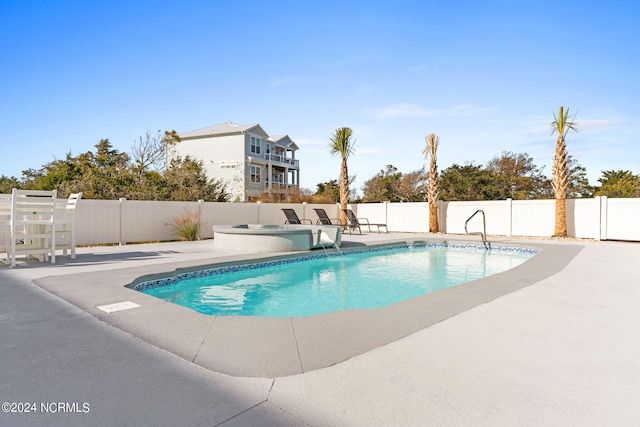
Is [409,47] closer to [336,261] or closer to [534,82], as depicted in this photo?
[534,82]

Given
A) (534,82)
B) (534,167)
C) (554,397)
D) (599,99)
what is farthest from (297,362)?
(534,167)

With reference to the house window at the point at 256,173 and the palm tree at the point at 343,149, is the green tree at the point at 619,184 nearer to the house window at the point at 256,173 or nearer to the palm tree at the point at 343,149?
the palm tree at the point at 343,149

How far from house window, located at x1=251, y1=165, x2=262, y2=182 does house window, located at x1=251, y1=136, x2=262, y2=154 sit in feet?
3.96

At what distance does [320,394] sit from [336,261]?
6.51m

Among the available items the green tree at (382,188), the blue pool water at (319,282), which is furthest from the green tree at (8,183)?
the green tree at (382,188)

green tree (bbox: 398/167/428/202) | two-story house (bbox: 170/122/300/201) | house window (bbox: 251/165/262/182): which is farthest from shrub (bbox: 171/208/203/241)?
green tree (bbox: 398/167/428/202)

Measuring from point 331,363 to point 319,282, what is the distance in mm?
4000

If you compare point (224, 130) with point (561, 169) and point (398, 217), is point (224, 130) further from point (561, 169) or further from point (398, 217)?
point (561, 169)

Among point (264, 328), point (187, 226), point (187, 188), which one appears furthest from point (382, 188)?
point (264, 328)

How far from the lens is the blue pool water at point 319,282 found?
456 cm

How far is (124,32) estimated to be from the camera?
9.84 meters

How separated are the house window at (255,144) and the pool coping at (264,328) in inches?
902

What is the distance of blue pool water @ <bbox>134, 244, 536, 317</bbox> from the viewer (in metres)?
4.56

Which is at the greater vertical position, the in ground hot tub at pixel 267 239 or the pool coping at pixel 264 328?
the in ground hot tub at pixel 267 239
